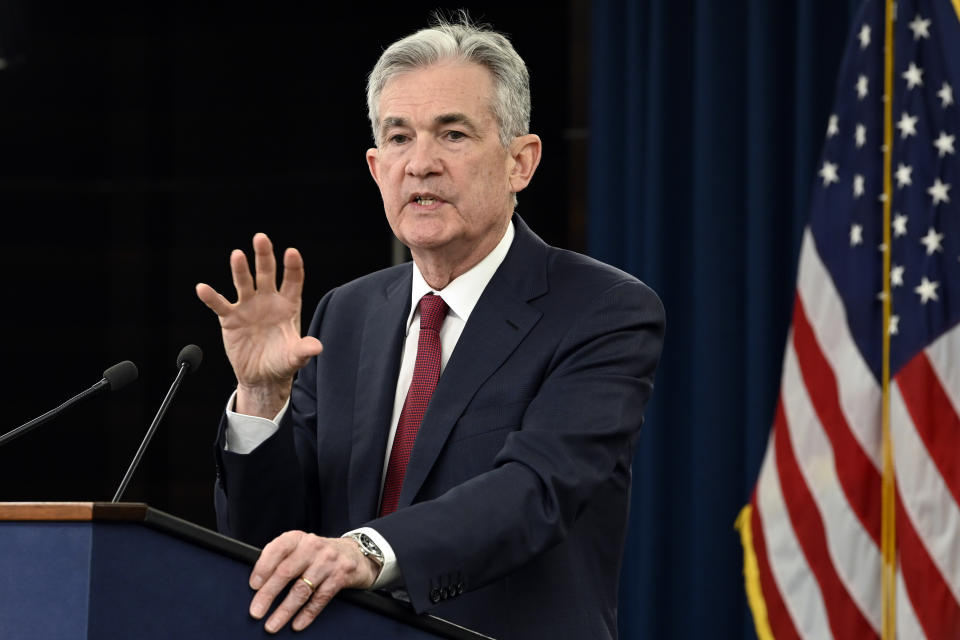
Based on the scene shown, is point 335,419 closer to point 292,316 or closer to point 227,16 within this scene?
point 292,316

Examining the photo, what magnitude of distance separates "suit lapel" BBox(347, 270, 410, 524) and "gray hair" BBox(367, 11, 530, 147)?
28cm

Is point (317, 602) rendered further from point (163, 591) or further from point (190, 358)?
point (190, 358)

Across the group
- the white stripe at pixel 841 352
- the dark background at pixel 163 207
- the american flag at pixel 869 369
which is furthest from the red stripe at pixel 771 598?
the dark background at pixel 163 207

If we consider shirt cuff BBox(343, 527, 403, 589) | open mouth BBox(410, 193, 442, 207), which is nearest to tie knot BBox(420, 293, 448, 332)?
open mouth BBox(410, 193, 442, 207)

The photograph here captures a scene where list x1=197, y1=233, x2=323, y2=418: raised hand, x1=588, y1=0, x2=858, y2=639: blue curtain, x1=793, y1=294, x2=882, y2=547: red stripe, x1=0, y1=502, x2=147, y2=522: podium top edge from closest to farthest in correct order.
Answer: x1=0, y1=502, x2=147, y2=522: podium top edge, x1=197, y1=233, x2=323, y2=418: raised hand, x1=793, y1=294, x2=882, y2=547: red stripe, x1=588, y1=0, x2=858, y2=639: blue curtain

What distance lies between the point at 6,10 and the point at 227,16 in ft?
3.46

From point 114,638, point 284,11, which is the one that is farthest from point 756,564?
point 284,11

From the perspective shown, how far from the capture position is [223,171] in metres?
5.65

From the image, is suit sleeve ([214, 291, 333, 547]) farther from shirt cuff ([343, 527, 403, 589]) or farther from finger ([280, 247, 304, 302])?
shirt cuff ([343, 527, 403, 589])

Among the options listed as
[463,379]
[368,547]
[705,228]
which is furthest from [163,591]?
[705,228]

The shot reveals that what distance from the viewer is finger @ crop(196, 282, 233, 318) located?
165cm

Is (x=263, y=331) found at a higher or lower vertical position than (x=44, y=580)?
higher

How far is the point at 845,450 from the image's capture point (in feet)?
12.2

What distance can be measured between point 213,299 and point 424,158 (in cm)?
43
